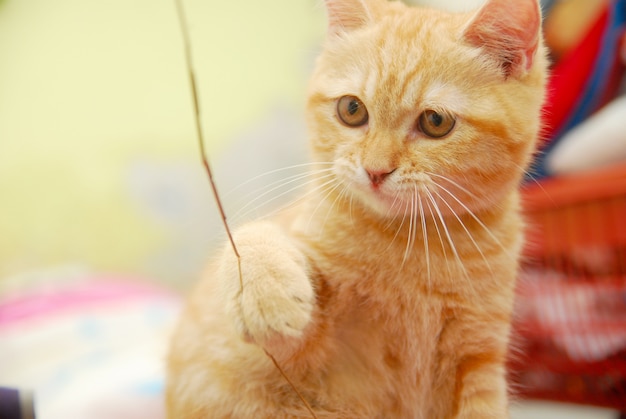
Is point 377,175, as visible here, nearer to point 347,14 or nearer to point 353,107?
point 353,107

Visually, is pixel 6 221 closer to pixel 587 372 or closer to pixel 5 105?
pixel 5 105

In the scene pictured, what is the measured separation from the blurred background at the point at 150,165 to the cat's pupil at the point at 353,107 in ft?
0.79

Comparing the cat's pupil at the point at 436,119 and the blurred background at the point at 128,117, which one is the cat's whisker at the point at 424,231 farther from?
the blurred background at the point at 128,117

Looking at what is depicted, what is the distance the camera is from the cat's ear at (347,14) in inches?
30.8

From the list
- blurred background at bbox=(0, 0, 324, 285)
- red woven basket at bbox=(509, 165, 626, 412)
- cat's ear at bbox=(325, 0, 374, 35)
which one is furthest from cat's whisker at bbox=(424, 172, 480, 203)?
blurred background at bbox=(0, 0, 324, 285)

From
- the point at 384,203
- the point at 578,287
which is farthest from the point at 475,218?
the point at 578,287

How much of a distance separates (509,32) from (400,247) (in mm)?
319

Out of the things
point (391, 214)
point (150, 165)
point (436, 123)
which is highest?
point (436, 123)

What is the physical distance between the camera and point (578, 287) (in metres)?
1.23

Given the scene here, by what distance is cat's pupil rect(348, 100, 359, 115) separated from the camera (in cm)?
71

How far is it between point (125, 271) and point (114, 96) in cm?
65

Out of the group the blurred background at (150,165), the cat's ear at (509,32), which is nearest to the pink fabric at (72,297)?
the blurred background at (150,165)

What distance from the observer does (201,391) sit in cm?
69

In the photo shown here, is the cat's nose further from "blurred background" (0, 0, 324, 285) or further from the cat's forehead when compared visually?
"blurred background" (0, 0, 324, 285)
